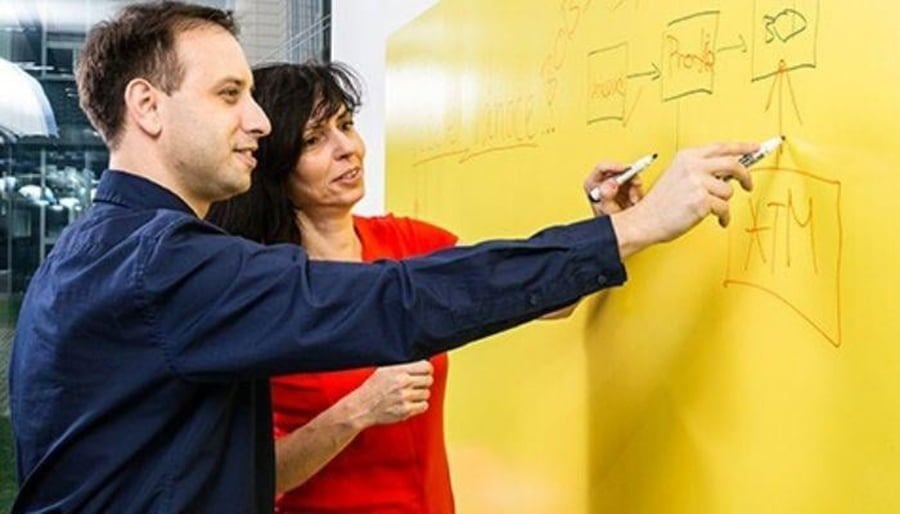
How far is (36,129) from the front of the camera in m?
3.01

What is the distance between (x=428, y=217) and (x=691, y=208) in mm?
922

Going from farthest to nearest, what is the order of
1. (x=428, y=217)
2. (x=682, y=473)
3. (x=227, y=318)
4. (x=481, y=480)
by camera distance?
(x=428, y=217)
(x=481, y=480)
(x=682, y=473)
(x=227, y=318)

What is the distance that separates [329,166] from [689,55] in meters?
0.52

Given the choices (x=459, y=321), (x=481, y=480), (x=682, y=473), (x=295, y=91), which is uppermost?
(x=295, y=91)

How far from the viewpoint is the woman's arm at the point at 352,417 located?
3.93 ft

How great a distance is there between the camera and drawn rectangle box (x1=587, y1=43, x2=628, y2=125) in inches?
44.3

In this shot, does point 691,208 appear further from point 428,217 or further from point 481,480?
point 428,217

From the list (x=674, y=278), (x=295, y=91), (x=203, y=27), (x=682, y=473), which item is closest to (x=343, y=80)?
(x=295, y=91)

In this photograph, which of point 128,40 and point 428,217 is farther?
point 428,217

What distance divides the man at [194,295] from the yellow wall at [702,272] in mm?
81

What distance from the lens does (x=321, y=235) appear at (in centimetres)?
Result: 139

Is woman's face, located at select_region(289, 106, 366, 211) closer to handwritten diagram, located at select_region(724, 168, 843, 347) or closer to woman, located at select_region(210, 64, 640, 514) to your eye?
woman, located at select_region(210, 64, 640, 514)

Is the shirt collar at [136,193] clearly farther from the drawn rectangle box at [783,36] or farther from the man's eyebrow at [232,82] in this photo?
the drawn rectangle box at [783,36]

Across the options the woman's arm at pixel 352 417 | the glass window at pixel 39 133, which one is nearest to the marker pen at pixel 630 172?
the woman's arm at pixel 352 417
